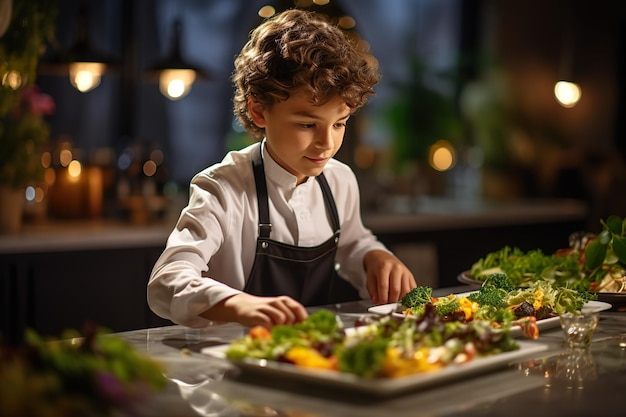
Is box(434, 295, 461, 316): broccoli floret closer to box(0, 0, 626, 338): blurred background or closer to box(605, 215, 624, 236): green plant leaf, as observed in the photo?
box(605, 215, 624, 236): green plant leaf

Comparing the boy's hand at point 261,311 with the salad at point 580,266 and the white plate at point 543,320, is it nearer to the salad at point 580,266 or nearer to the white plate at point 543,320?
the white plate at point 543,320

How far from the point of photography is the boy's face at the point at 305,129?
74.9 inches

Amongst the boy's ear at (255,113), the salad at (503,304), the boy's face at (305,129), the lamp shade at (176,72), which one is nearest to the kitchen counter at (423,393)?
the salad at (503,304)

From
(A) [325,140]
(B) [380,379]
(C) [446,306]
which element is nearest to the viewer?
(B) [380,379]

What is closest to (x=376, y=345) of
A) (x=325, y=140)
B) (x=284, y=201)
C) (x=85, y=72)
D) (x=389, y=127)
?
(x=325, y=140)

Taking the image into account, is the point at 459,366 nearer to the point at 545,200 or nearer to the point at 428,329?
the point at 428,329

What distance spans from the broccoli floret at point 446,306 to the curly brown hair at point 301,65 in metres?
0.49

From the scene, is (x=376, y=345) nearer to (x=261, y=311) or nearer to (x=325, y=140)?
(x=261, y=311)

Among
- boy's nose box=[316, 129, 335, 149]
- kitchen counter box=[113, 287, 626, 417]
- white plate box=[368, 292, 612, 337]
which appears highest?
boy's nose box=[316, 129, 335, 149]

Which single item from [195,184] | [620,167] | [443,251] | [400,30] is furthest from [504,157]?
[195,184]

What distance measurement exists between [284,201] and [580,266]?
2.50 ft

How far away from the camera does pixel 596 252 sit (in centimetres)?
214

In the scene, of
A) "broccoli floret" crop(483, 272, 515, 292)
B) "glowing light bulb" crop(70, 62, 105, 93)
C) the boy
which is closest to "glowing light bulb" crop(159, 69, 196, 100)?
"glowing light bulb" crop(70, 62, 105, 93)

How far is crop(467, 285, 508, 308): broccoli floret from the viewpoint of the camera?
1756 mm
